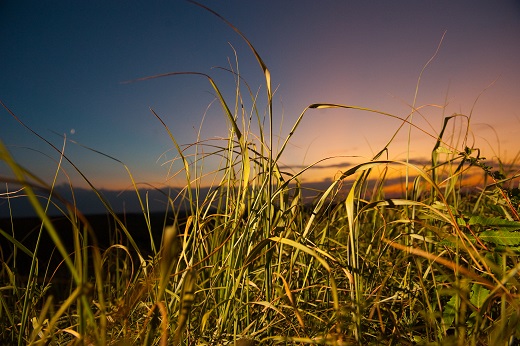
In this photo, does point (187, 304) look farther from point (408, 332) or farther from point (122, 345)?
point (408, 332)

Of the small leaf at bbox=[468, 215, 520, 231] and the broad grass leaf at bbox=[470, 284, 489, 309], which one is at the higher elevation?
the small leaf at bbox=[468, 215, 520, 231]

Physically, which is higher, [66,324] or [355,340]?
[355,340]

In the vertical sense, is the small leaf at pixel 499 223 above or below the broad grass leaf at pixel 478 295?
above

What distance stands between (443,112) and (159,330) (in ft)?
4.71

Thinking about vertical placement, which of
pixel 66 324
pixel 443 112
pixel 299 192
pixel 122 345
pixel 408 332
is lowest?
pixel 66 324

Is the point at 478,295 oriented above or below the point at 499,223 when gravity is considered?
below

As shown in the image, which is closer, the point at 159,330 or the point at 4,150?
the point at 4,150

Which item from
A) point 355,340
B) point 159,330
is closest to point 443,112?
point 355,340

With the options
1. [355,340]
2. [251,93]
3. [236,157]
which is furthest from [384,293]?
[251,93]

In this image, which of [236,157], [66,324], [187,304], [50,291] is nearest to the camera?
[187,304]

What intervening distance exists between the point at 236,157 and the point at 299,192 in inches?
11.8

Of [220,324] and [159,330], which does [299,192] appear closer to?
[220,324]

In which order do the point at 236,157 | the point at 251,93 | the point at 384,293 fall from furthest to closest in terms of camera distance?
the point at 236,157
the point at 384,293
the point at 251,93

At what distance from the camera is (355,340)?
98 cm
